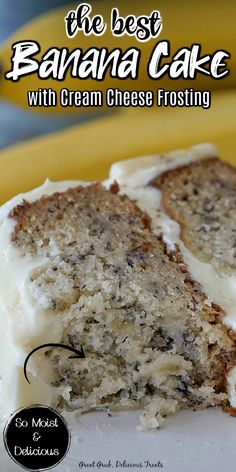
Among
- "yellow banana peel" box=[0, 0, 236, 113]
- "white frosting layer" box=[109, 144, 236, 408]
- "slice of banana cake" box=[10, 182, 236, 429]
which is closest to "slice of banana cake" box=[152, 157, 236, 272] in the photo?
"white frosting layer" box=[109, 144, 236, 408]

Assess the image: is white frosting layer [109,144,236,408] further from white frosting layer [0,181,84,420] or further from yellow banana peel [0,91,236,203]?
white frosting layer [0,181,84,420]

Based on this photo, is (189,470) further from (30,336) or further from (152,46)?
(152,46)

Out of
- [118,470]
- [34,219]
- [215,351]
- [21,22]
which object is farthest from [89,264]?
[21,22]

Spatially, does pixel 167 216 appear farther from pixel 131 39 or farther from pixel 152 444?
pixel 152 444

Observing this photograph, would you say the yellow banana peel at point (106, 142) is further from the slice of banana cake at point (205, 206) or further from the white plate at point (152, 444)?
the white plate at point (152, 444)

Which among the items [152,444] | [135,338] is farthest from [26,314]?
[152,444]
